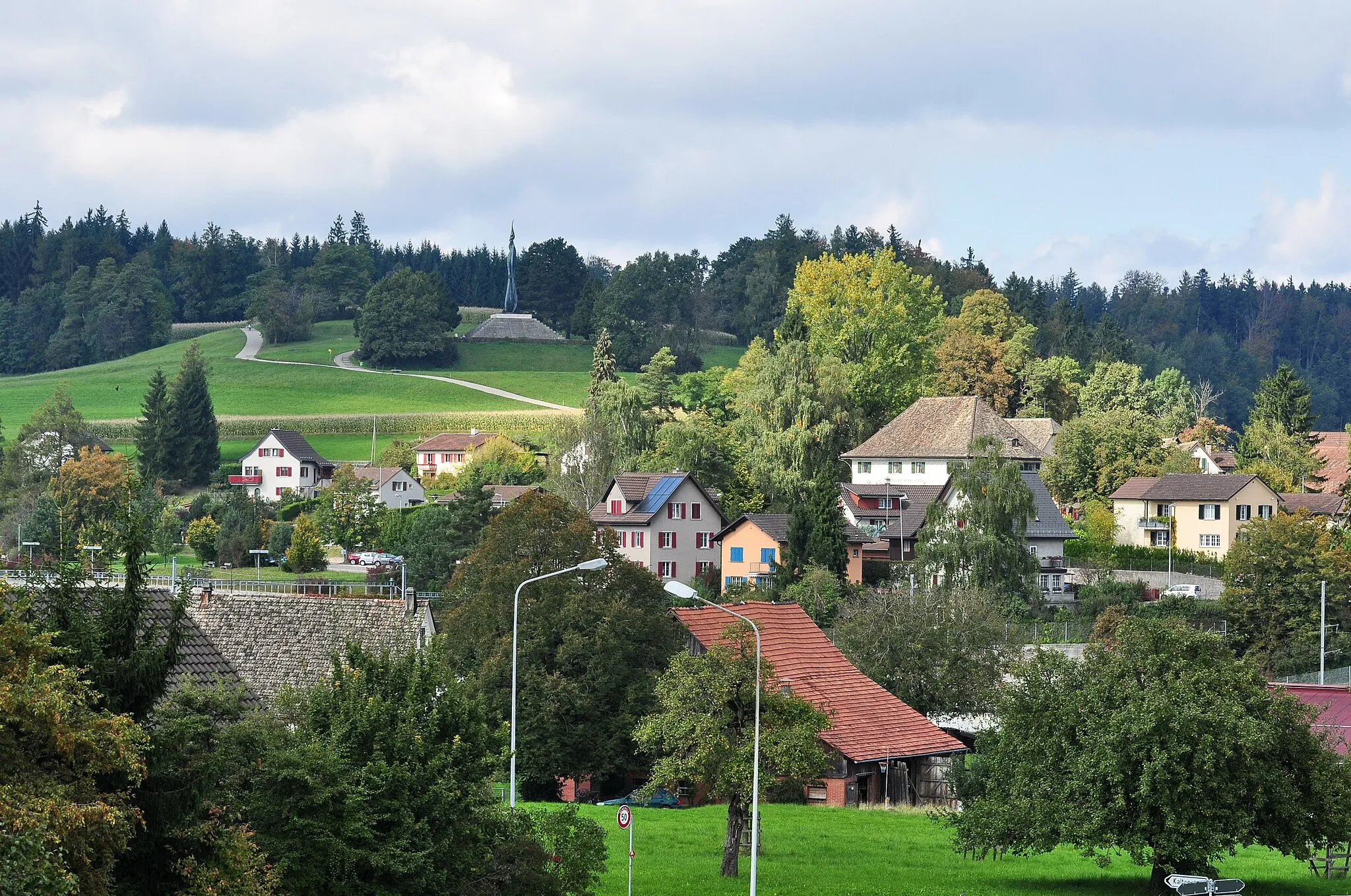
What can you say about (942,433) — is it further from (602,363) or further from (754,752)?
(754,752)

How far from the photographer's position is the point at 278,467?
125 metres

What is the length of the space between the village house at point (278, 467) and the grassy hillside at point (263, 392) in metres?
25.0

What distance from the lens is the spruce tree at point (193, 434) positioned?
127 m

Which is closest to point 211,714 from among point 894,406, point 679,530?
A: point 679,530

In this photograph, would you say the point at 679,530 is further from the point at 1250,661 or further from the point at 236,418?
the point at 236,418

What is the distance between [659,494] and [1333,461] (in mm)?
65503

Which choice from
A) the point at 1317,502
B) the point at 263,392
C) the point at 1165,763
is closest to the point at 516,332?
the point at 263,392

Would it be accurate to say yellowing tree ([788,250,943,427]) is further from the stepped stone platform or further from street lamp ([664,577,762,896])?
the stepped stone platform

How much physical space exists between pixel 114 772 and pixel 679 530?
227ft

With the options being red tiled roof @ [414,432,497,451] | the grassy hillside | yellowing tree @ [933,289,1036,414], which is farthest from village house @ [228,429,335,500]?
yellowing tree @ [933,289,1036,414]

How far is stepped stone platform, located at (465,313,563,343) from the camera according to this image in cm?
19175

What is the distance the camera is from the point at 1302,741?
1268 inches

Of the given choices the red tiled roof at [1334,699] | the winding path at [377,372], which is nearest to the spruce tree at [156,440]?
the winding path at [377,372]

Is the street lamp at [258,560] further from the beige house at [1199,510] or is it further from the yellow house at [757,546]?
the beige house at [1199,510]
